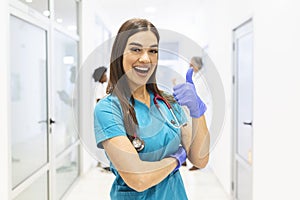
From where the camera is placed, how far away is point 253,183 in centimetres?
246

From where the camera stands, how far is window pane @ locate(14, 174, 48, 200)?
7.37 ft

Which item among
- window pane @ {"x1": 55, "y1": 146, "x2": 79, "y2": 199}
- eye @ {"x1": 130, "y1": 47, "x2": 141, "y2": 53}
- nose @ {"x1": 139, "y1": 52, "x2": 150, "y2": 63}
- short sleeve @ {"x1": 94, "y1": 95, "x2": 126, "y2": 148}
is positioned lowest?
window pane @ {"x1": 55, "y1": 146, "x2": 79, "y2": 199}

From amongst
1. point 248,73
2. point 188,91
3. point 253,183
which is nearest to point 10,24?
point 188,91

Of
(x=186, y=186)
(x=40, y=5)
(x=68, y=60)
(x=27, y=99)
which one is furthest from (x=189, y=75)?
(x=186, y=186)

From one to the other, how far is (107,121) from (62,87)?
2.61m

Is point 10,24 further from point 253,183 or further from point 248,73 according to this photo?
point 253,183

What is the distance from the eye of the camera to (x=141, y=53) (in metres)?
0.78

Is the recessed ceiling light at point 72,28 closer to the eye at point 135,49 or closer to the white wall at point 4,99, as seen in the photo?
the white wall at point 4,99

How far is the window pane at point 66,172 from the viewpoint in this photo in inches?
A: 125

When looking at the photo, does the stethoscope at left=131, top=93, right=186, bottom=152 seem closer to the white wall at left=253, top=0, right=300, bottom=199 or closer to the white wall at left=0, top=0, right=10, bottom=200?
the white wall at left=253, top=0, right=300, bottom=199

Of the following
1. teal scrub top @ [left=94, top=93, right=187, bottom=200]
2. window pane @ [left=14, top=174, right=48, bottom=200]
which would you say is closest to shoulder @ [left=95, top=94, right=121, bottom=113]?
teal scrub top @ [left=94, top=93, right=187, bottom=200]

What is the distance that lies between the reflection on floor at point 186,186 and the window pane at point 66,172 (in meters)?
0.09

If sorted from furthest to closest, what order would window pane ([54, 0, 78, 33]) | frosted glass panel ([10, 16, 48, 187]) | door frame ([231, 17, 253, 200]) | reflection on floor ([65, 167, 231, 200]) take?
reflection on floor ([65, 167, 231, 200]) < door frame ([231, 17, 253, 200]) < window pane ([54, 0, 78, 33]) < frosted glass panel ([10, 16, 48, 187])

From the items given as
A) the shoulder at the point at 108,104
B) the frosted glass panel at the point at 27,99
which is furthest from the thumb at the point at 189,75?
the frosted glass panel at the point at 27,99
